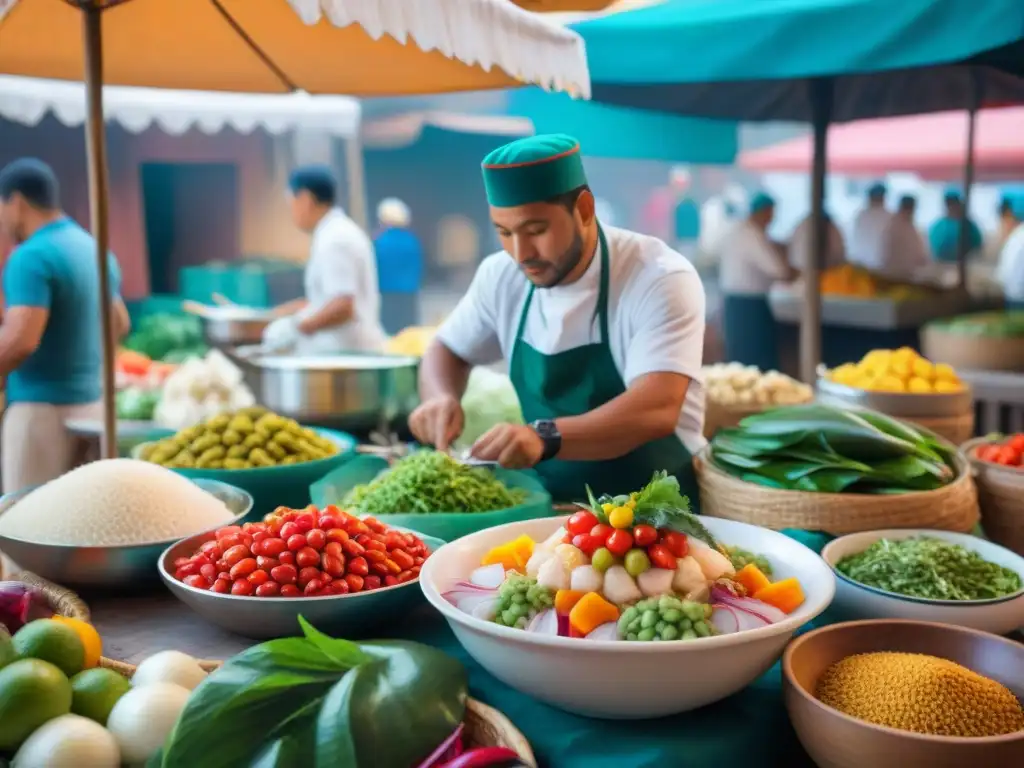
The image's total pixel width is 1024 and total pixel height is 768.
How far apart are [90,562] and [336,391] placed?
152cm

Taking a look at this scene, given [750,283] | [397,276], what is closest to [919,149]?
[750,283]

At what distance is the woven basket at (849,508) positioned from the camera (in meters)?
1.87

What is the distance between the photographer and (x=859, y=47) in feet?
10.2

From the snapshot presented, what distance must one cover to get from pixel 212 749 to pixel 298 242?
967 centimetres

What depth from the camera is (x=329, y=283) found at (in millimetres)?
4699

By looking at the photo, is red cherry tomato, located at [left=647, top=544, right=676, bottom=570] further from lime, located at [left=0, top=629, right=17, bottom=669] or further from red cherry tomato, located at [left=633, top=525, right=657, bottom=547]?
lime, located at [left=0, top=629, right=17, bottom=669]

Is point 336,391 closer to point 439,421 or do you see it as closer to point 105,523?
point 439,421

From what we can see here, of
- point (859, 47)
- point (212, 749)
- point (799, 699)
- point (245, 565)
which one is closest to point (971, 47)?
point (859, 47)

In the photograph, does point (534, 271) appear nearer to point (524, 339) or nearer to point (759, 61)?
point (524, 339)

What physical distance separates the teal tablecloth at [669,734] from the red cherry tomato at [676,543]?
176 mm

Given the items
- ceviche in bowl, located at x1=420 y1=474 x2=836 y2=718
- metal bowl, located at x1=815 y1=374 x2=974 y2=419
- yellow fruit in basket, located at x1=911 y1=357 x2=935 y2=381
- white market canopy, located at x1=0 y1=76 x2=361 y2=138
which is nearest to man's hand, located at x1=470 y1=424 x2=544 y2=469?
ceviche in bowl, located at x1=420 y1=474 x2=836 y2=718

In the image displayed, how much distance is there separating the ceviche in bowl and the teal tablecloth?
30 mm

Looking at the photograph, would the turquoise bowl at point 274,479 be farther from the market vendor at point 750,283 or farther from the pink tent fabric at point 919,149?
the pink tent fabric at point 919,149

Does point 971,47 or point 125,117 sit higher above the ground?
point 125,117
